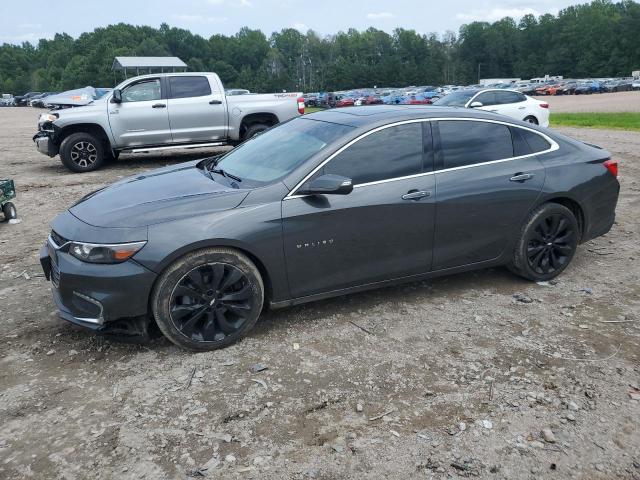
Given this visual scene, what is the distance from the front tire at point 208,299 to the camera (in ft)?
12.2

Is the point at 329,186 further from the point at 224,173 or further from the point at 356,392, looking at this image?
the point at 356,392

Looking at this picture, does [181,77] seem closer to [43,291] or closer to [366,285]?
[43,291]

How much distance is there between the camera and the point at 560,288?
16.4ft

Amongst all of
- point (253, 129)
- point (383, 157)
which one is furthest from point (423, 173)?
point (253, 129)

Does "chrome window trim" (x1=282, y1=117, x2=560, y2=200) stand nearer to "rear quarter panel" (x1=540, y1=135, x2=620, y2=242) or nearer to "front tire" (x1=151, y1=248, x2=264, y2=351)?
"rear quarter panel" (x1=540, y1=135, x2=620, y2=242)

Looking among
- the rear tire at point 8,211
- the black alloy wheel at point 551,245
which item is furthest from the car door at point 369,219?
the rear tire at point 8,211

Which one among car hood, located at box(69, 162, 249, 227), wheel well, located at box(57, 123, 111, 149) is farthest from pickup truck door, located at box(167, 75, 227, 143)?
car hood, located at box(69, 162, 249, 227)

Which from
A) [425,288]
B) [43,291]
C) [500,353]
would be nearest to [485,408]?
[500,353]

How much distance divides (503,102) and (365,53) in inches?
5985

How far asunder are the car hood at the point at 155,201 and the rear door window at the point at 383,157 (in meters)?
0.78

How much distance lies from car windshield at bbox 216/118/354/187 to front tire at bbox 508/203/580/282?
72.0 inches

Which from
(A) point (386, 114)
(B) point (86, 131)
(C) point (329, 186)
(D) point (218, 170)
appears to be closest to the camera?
(C) point (329, 186)

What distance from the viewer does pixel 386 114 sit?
15.1 ft

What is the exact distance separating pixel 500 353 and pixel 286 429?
5.27 ft
